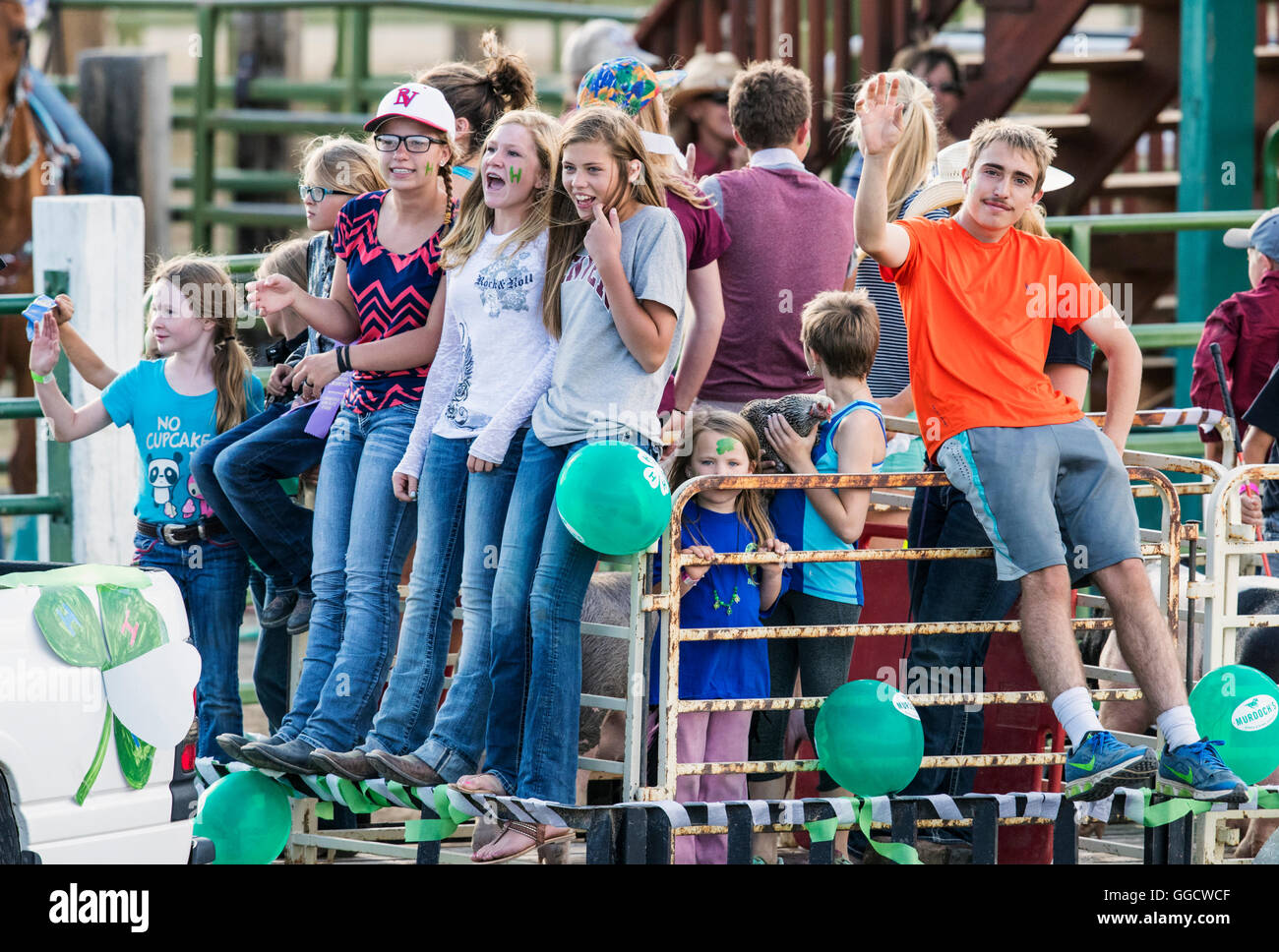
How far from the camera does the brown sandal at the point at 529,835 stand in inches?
208

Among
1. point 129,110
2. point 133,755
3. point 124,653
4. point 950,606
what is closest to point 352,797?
point 133,755

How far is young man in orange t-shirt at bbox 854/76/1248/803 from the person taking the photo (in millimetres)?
5387

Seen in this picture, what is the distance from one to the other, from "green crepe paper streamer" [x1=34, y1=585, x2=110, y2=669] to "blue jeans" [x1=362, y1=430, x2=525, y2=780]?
0.99m

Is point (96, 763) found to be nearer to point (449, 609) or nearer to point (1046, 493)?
point (449, 609)

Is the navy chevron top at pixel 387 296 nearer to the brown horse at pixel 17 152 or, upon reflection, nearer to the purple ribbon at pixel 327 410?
the purple ribbon at pixel 327 410

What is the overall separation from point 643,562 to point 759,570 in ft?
1.51

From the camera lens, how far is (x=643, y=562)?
5297 mm

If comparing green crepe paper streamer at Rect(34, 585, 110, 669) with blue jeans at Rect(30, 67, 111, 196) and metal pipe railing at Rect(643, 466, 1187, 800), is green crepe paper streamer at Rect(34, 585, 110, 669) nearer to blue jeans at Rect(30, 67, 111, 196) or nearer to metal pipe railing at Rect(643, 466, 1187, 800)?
metal pipe railing at Rect(643, 466, 1187, 800)

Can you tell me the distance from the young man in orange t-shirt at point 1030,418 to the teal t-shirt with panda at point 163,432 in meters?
2.14

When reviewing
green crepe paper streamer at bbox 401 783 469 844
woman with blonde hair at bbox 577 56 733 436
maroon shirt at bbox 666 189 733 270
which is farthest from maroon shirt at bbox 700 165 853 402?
green crepe paper streamer at bbox 401 783 469 844

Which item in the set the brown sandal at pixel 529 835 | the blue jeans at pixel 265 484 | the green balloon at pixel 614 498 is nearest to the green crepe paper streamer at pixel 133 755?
the brown sandal at pixel 529 835
